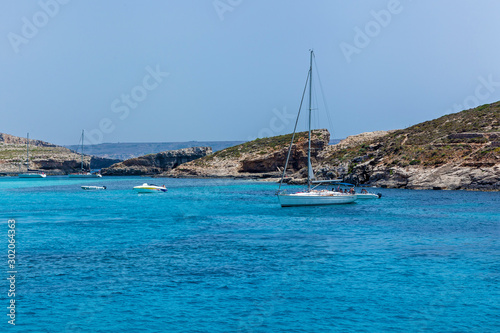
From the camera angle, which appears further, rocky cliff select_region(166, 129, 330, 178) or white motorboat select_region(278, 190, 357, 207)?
rocky cliff select_region(166, 129, 330, 178)

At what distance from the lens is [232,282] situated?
23.8 m

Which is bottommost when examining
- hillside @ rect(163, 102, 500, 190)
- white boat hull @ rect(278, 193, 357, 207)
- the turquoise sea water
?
the turquoise sea water

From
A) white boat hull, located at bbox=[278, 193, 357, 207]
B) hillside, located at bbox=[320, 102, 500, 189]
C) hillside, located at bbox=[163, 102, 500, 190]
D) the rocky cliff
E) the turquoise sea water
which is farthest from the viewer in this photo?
the rocky cliff

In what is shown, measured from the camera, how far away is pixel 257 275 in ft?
82.5

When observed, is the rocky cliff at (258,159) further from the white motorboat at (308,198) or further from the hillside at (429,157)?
the white motorboat at (308,198)

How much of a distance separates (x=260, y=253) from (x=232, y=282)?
720 cm

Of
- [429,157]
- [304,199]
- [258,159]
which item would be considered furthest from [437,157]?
[258,159]

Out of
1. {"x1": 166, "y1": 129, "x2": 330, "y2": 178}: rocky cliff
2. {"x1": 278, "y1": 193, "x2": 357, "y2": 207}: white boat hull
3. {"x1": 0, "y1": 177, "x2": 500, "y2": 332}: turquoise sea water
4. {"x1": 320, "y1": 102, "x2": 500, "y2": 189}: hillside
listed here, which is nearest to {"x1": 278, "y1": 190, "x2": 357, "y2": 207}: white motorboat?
{"x1": 278, "y1": 193, "x2": 357, "y2": 207}: white boat hull

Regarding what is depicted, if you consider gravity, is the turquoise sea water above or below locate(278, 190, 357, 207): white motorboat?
Answer: below

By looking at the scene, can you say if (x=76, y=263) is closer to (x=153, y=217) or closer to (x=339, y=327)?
(x=339, y=327)

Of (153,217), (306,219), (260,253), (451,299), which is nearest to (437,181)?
(306,219)

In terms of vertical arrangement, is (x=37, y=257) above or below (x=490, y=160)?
below

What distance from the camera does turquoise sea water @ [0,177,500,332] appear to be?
18.9 meters

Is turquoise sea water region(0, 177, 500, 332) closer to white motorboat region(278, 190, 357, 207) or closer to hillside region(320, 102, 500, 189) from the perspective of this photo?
white motorboat region(278, 190, 357, 207)
